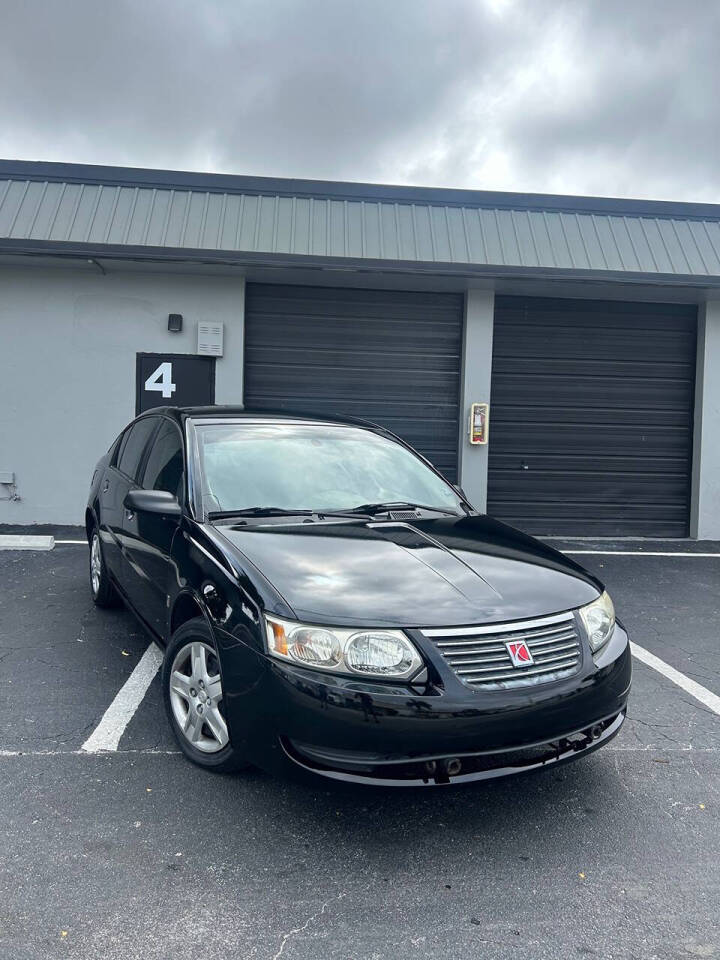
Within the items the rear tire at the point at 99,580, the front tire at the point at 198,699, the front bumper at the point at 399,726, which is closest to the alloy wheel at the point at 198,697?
the front tire at the point at 198,699

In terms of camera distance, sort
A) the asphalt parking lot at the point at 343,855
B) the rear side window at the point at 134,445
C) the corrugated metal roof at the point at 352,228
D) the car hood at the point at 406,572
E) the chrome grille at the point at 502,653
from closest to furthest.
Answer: the asphalt parking lot at the point at 343,855 → the chrome grille at the point at 502,653 → the car hood at the point at 406,572 → the rear side window at the point at 134,445 → the corrugated metal roof at the point at 352,228

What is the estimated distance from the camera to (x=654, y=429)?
9969 mm

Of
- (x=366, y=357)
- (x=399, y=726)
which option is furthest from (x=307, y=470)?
(x=366, y=357)

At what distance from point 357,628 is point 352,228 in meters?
7.21

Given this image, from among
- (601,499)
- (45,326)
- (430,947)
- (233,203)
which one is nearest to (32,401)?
(45,326)

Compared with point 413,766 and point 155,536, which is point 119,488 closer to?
point 155,536

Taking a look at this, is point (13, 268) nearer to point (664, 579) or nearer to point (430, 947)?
point (664, 579)

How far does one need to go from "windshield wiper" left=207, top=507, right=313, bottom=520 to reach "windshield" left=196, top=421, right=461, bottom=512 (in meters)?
0.04

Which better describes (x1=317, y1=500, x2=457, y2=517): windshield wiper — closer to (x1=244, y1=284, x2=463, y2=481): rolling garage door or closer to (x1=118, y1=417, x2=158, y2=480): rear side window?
(x1=118, y1=417, x2=158, y2=480): rear side window

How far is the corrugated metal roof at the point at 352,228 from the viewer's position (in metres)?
8.55

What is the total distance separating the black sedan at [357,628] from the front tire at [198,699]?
0.01 meters

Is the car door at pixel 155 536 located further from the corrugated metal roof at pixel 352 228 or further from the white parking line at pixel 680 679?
the corrugated metal roof at pixel 352 228

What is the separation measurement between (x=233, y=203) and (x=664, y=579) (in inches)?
252

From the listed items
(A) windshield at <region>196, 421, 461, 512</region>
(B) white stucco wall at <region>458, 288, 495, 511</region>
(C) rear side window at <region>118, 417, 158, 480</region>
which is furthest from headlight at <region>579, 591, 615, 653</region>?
(B) white stucco wall at <region>458, 288, 495, 511</region>
